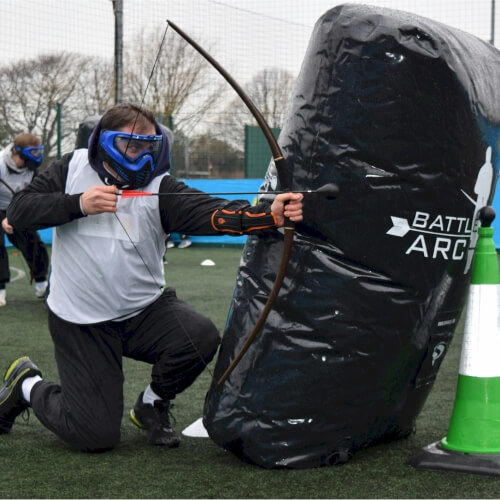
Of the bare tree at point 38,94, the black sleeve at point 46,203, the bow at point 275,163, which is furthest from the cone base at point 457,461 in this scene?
the bare tree at point 38,94

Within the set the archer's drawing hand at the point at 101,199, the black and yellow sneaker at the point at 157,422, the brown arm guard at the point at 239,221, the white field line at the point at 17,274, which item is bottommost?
the white field line at the point at 17,274

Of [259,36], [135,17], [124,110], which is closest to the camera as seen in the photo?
[124,110]

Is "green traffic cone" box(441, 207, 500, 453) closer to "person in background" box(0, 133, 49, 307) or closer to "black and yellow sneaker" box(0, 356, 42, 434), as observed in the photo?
"black and yellow sneaker" box(0, 356, 42, 434)

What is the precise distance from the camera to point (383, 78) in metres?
2.51

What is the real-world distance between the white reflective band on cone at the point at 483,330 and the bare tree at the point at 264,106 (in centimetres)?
93

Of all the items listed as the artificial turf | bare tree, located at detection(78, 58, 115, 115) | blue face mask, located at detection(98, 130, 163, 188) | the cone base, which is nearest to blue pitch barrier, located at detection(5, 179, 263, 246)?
bare tree, located at detection(78, 58, 115, 115)

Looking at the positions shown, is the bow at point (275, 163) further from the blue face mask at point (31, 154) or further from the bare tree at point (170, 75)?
the blue face mask at point (31, 154)

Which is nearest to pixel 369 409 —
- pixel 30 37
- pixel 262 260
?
pixel 262 260

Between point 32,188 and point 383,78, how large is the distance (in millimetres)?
1318

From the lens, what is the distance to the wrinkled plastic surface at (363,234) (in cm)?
253

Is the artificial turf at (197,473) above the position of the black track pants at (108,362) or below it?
below

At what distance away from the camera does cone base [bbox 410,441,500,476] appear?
2670 millimetres

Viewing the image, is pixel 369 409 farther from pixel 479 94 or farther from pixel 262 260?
pixel 479 94

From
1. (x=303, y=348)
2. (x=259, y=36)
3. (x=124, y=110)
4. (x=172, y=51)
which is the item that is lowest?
(x=303, y=348)
